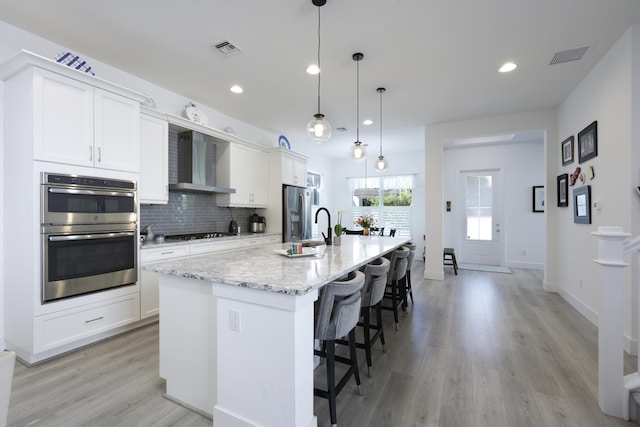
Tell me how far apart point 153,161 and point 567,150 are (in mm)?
5434

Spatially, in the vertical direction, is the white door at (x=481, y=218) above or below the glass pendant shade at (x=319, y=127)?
below

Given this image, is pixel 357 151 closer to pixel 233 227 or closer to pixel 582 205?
pixel 233 227

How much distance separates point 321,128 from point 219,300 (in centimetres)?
171

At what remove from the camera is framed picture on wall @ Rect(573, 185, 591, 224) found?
3295 millimetres

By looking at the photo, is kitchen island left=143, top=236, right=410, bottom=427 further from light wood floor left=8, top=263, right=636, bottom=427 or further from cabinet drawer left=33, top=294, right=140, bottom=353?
cabinet drawer left=33, top=294, right=140, bottom=353

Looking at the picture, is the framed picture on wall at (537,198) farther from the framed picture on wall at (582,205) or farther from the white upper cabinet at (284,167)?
the white upper cabinet at (284,167)

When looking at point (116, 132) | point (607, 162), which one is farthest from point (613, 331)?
point (116, 132)

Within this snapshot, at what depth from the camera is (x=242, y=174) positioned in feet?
15.6

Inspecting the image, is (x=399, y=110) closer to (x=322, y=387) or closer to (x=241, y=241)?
(x=241, y=241)

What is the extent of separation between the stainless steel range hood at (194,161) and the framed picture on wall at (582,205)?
4597mm

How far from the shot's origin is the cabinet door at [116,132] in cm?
269

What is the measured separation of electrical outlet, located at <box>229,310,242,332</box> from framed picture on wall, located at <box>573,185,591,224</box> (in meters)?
3.96

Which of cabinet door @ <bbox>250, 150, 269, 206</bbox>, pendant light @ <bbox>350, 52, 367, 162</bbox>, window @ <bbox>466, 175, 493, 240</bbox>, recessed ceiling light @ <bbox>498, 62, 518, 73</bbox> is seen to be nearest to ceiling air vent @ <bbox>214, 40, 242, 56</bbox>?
pendant light @ <bbox>350, 52, 367, 162</bbox>

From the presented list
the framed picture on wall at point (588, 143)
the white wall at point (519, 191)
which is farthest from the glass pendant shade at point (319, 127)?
the white wall at point (519, 191)
